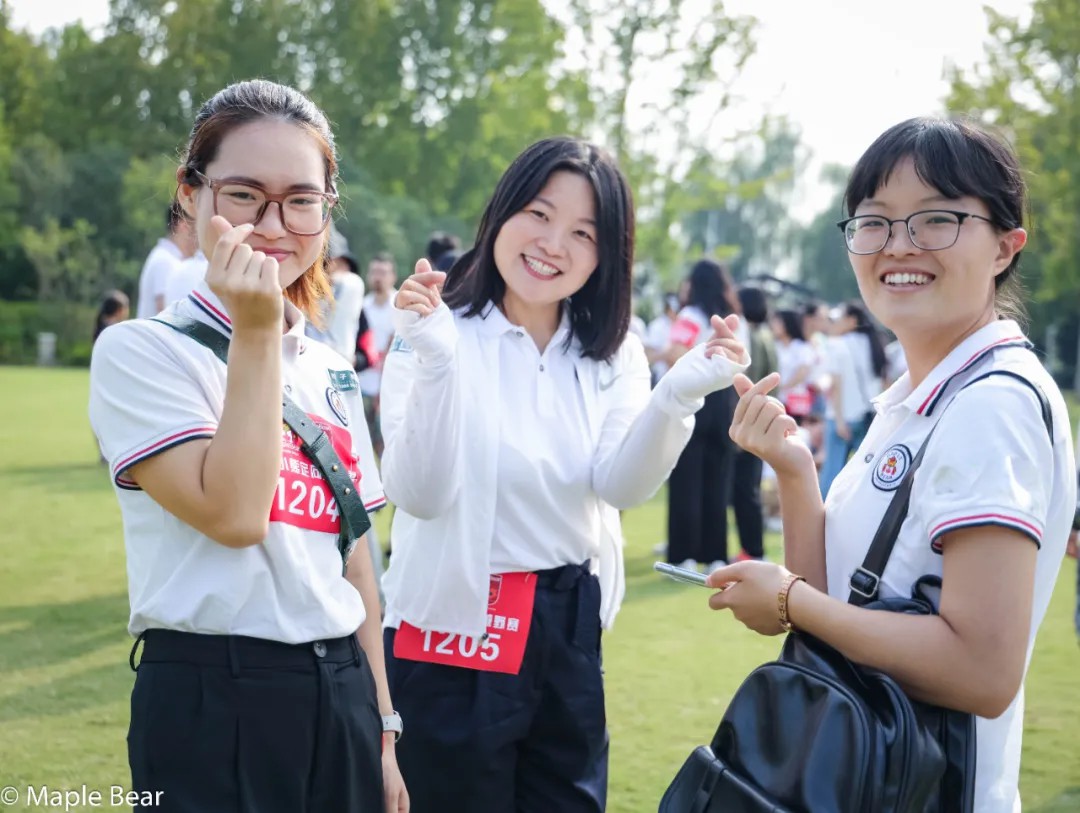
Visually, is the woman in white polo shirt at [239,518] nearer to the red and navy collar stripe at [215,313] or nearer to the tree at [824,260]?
the red and navy collar stripe at [215,313]

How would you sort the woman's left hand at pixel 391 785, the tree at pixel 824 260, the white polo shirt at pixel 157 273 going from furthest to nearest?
the tree at pixel 824 260 → the white polo shirt at pixel 157 273 → the woman's left hand at pixel 391 785

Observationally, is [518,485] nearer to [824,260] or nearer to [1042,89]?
[1042,89]

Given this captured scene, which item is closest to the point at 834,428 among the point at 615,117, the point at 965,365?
the point at 965,365

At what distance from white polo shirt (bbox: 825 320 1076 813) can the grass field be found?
2423 millimetres

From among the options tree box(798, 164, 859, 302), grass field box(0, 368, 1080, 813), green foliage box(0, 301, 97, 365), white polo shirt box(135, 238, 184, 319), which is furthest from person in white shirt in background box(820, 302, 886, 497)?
tree box(798, 164, 859, 302)

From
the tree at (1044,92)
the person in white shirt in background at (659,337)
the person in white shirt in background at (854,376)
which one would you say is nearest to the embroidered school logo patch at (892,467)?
the person in white shirt in background at (854,376)

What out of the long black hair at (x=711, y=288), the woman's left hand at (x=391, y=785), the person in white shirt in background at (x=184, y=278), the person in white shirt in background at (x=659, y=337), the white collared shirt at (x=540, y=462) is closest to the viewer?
the woman's left hand at (x=391, y=785)

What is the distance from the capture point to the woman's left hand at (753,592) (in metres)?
1.93

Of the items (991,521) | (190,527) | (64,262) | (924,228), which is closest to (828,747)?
(991,521)

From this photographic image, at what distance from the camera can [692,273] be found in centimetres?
782

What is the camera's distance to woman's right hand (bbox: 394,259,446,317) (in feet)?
8.79

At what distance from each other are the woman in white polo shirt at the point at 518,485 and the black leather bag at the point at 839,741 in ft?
2.95

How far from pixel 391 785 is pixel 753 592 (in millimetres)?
904

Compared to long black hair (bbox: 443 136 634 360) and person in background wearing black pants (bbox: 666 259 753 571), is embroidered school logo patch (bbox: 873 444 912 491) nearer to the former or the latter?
long black hair (bbox: 443 136 634 360)
